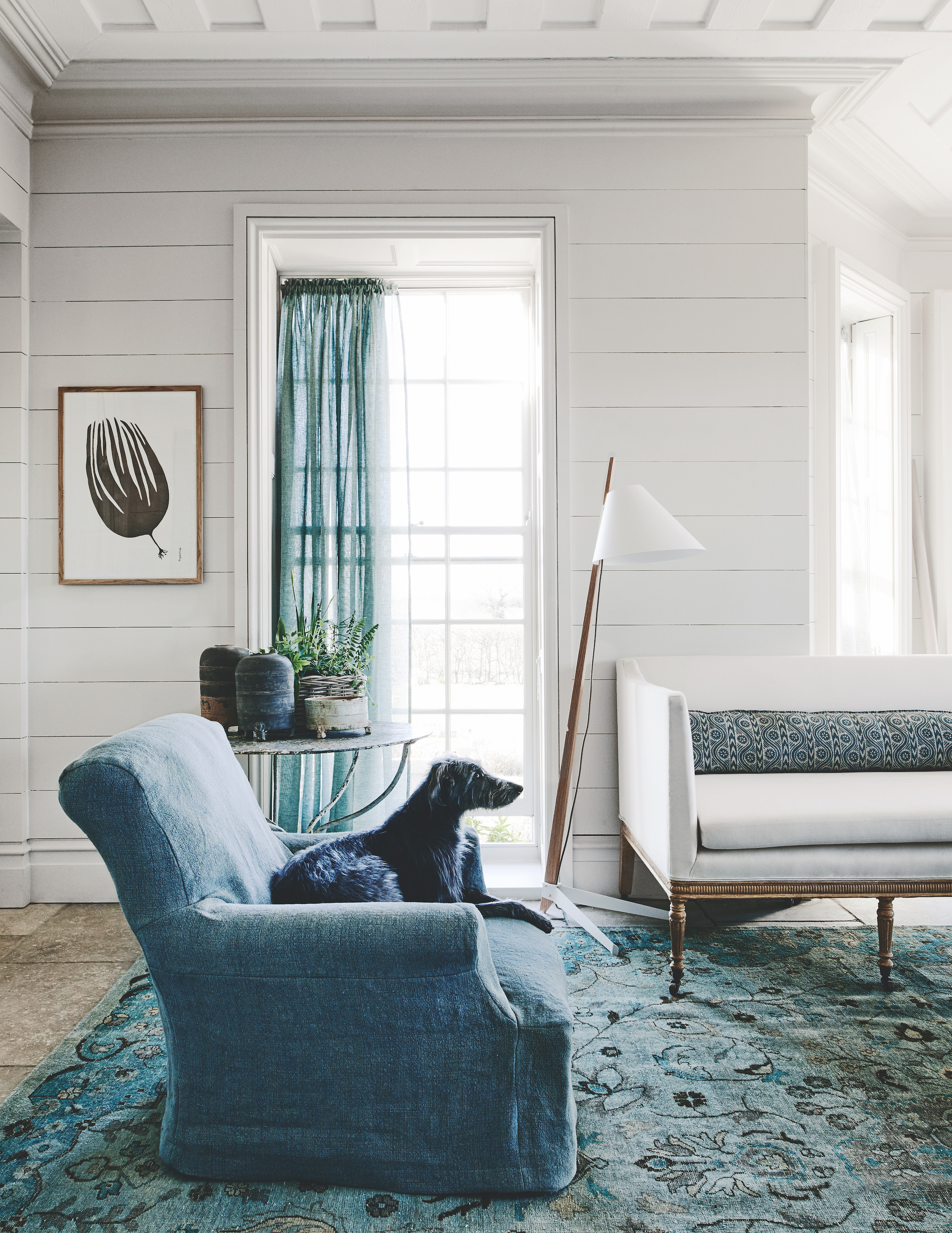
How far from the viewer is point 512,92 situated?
9.35ft

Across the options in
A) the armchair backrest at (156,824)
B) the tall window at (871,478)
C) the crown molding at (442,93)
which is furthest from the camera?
the tall window at (871,478)

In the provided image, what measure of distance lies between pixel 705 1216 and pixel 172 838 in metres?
1.08

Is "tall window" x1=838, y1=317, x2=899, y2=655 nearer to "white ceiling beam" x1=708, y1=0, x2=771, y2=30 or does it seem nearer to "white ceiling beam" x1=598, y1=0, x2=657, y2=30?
"white ceiling beam" x1=708, y1=0, x2=771, y2=30

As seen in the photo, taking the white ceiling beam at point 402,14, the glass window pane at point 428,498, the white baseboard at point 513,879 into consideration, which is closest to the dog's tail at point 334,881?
the white baseboard at point 513,879

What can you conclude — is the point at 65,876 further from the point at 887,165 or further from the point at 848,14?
the point at 887,165

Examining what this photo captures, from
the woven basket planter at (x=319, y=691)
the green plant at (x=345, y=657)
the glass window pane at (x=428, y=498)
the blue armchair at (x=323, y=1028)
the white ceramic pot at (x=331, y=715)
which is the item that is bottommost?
the blue armchair at (x=323, y=1028)

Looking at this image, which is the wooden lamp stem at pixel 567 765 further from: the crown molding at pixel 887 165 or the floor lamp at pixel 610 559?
the crown molding at pixel 887 165

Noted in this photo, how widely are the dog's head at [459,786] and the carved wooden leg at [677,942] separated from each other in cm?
77

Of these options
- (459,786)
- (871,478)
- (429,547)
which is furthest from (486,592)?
(871,478)

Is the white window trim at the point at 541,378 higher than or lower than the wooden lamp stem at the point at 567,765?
higher

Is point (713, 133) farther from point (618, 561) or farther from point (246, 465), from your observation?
point (246, 465)

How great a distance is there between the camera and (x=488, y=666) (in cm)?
339

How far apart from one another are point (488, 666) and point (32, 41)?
2.67m

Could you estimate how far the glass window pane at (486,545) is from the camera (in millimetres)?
3389
